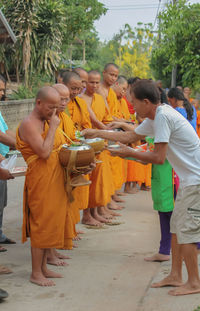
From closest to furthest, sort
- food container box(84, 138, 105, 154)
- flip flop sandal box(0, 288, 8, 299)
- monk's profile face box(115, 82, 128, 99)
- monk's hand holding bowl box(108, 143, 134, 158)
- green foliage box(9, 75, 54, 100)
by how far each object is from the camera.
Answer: flip flop sandal box(0, 288, 8, 299)
monk's hand holding bowl box(108, 143, 134, 158)
food container box(84, 138, 105, 154)
monk's profile face box(115, 82, 128, 99)
green foliage box(9, 75, 54, 100)

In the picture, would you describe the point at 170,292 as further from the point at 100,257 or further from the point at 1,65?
the point at 1,65

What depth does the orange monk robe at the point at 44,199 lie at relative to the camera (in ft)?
13.3

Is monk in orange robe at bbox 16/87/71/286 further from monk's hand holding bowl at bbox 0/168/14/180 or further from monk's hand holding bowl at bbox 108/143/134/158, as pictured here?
monk's hand holding bowl at bbox 108/143/134/158

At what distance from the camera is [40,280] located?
4109mm

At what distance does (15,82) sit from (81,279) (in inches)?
758

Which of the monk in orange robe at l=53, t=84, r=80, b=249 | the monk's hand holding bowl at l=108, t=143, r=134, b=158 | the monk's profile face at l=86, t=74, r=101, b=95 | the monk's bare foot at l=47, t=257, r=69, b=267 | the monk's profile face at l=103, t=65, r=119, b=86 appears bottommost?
the monk's bare foot at l=47, t=257, r=69, b=267

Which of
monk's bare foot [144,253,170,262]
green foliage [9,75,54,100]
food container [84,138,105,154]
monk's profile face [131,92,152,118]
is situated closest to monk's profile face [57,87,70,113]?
food container [84,138,105,154]

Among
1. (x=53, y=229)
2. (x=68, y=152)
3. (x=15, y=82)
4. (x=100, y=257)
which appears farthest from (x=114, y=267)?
(x=15, y=82)

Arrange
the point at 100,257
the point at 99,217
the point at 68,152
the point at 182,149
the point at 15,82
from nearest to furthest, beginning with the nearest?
the point at 182,149
the point at 68,152
the point at 100,257
the point at 99,217
the point at 15,82

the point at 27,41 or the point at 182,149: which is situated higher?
the point at 27,41

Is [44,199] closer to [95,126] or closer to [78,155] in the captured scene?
[78,155]

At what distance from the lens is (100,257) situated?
493cm

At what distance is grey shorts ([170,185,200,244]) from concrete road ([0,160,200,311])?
0.46 meters

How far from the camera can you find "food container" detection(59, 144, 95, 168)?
4.04 metres
